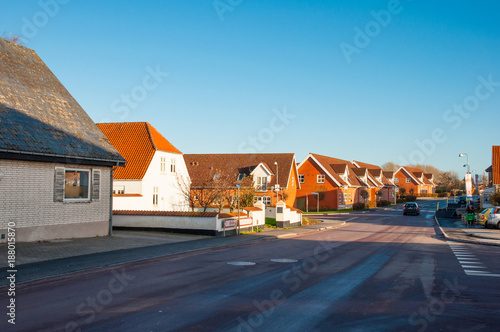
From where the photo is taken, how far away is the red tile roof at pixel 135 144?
35.1 m

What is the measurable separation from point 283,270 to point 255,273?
3.14 ft

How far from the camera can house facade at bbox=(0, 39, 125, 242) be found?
15406mm

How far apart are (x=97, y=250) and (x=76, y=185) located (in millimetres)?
4206

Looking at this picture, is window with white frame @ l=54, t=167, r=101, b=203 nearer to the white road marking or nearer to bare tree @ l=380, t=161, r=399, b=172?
the white road marking

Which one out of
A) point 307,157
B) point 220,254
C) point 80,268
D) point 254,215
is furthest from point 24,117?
point 307,157

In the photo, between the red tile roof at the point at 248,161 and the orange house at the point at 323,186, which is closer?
the red tile roof at the point at 248,161

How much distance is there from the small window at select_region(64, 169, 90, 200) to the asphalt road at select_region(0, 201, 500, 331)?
19.9ft

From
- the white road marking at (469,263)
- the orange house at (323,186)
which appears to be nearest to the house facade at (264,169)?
the orange house at (323,186)

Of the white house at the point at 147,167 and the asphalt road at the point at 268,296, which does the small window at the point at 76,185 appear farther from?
the white house at the point at 147,167

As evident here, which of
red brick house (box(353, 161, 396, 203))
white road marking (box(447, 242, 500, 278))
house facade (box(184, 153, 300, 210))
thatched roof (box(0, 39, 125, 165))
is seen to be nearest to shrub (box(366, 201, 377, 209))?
red brick house (box(353, 161, 396, 203))

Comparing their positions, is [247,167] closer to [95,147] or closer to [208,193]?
[208,193]

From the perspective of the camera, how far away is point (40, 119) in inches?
680

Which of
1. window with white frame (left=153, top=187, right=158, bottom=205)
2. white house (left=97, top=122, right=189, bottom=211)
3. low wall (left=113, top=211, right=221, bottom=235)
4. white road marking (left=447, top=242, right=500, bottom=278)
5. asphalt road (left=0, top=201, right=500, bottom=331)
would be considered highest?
white house (left=97, top=122, right=189, bottom=211)

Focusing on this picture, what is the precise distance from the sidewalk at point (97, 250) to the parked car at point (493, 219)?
18.3 meters
